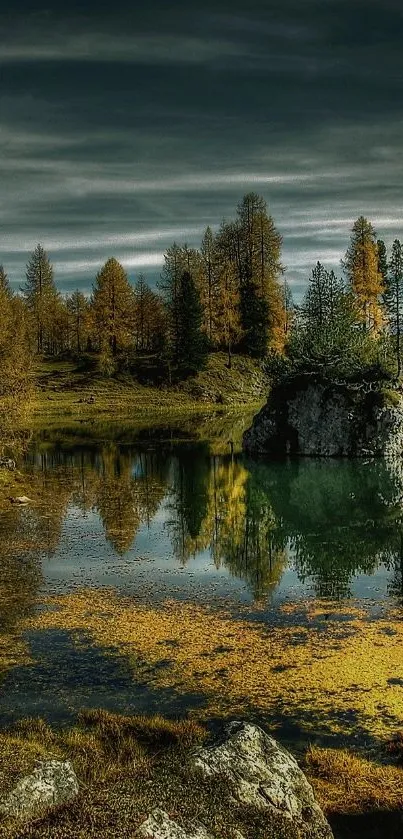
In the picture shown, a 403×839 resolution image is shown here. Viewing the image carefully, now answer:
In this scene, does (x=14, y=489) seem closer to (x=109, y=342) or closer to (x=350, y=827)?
(x=350, y=827)

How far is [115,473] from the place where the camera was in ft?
176

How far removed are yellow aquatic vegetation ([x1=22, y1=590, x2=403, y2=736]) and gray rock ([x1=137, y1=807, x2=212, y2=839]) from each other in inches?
280

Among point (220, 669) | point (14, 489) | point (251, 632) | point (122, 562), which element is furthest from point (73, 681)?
point (14, 489)

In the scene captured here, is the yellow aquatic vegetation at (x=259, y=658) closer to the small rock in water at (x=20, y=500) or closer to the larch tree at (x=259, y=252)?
the small rock in water at (x=20, y=500)

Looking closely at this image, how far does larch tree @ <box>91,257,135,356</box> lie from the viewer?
119m

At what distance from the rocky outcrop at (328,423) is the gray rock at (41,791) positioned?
169 feet

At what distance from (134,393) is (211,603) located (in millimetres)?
87213

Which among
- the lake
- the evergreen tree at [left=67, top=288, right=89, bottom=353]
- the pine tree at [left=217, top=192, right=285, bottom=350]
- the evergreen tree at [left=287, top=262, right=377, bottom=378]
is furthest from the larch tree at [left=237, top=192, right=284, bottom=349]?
the lake

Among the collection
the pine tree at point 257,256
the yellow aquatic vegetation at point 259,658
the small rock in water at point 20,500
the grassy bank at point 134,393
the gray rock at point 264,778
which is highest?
the pine tree at point 257,256

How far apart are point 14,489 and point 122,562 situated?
18.4 metres

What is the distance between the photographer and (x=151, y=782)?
890 cm

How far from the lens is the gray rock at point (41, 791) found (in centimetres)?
831

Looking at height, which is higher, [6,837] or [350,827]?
[6,837]

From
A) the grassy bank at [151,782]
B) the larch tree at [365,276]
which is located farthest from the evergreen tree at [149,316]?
the grassy bank at [151,782]
